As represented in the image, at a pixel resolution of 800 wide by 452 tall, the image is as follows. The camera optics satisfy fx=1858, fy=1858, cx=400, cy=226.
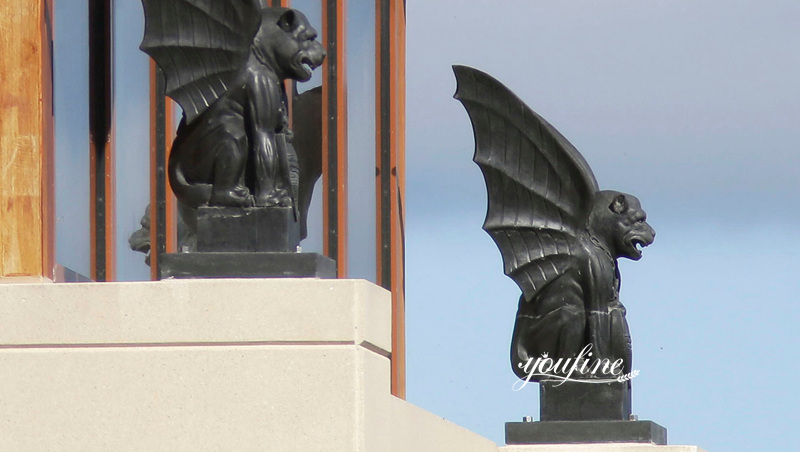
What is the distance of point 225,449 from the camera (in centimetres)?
588

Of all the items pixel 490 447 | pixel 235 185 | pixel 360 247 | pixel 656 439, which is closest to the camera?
pixel 235 185

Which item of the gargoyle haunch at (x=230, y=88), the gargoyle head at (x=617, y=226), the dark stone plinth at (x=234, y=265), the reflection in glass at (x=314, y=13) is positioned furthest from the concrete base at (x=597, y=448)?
the dark stone plinth at (x=234, y=265)

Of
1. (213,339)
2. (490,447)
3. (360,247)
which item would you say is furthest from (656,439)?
(213,339)

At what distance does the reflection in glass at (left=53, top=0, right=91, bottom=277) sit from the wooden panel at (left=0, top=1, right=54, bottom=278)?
36.5 inches

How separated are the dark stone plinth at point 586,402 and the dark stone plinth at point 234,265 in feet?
12.8

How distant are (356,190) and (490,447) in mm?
3190

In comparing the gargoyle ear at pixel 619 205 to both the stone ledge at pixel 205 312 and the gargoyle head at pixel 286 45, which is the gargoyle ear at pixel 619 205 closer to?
the gargoyle head at pixel 286 45

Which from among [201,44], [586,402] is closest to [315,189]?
[586,402]

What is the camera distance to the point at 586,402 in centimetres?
982

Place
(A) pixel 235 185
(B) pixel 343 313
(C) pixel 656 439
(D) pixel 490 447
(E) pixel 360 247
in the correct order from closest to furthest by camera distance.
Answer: (B) pixel 343 313
(A) pixel 235 185
(D) pixel 490 447
(C) pixel 656 439
(E) pixel 360 247

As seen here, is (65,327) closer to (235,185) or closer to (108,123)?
(235,185)

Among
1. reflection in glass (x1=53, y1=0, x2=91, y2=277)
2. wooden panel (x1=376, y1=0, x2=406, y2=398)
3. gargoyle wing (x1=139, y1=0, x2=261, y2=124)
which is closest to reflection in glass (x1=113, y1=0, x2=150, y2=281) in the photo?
reflection in glass (x1=53, y1=0, x2=91, y2=277)

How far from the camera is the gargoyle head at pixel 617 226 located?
33.3 feet

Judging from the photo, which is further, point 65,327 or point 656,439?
point 656,439
